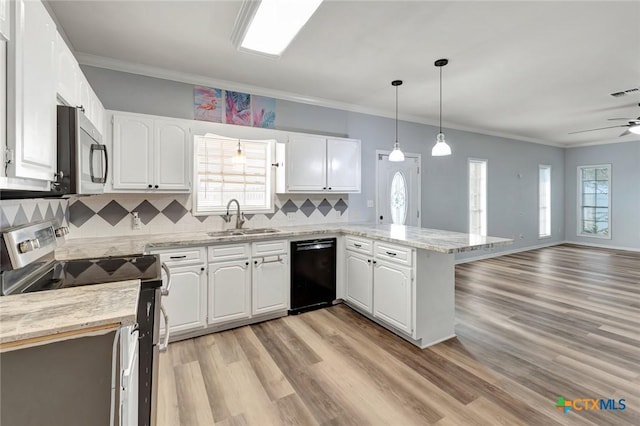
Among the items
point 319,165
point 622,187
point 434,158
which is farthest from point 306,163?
point 622,187

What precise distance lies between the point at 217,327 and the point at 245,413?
123 centimetres

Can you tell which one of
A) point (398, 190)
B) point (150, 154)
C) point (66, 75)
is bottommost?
point (398, 190)

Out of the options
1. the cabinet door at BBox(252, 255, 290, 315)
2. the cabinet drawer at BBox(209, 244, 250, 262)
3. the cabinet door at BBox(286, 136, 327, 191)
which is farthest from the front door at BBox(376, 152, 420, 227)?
the cabinet drawer at BBox(209, 244, 250, 262)

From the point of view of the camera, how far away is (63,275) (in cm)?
163

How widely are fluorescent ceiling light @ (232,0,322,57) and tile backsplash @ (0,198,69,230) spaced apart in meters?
1.85

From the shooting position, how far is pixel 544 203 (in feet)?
25.0

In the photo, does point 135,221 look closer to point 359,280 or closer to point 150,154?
point 150,154

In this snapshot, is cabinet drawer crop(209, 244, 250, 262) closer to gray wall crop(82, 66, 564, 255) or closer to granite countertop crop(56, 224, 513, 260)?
granite countertop crop(56, 224, 513, 260)

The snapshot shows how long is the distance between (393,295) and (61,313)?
246 cm

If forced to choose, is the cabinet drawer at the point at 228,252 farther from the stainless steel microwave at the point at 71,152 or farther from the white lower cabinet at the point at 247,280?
the stainless steel microwave at the point at 71,152

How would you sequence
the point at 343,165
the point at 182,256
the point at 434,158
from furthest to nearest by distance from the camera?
the point at 434,158 < the point at 343,165 < the point at 182,256

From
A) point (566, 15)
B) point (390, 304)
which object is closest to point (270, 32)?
point (566, 15)

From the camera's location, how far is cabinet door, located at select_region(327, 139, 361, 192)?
3855 mm

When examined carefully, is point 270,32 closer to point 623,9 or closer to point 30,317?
point 30,317
